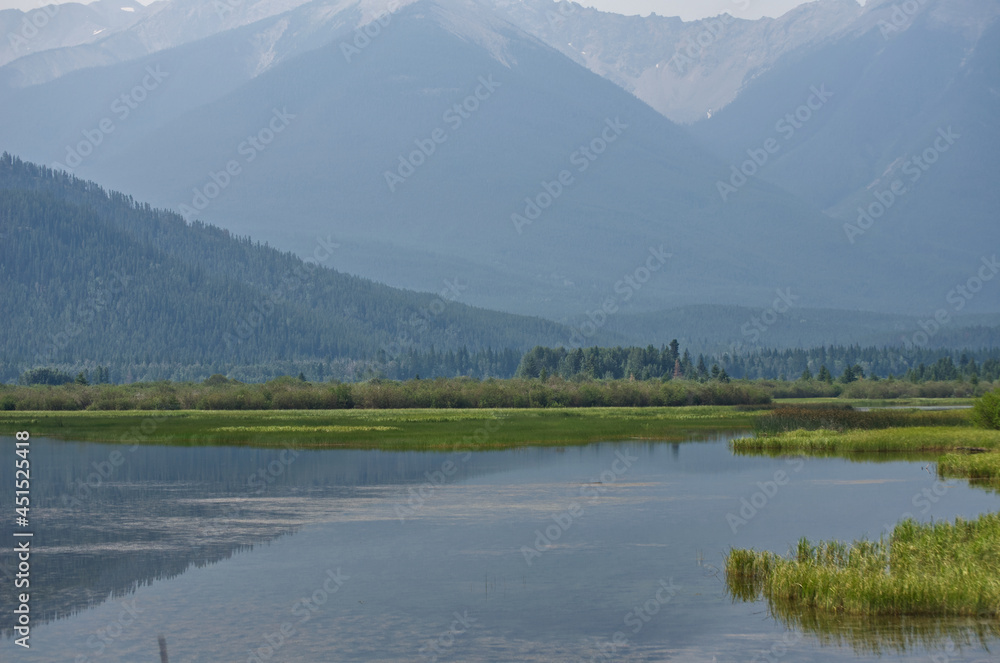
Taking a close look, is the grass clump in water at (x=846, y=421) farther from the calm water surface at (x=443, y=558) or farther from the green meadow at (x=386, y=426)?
the calm water surface at (x=443, y=558)

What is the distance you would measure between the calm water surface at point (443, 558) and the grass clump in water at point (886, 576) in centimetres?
86

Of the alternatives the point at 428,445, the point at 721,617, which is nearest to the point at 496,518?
the point at 721,617

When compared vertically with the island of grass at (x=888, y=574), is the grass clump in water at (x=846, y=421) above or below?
above

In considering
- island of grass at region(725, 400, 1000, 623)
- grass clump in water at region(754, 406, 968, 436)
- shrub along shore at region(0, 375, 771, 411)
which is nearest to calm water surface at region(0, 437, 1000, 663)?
island of grass at region(725, 400, 1000, 623)

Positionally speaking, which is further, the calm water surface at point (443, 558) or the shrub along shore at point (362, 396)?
the shrub along shore at point (362, 396)

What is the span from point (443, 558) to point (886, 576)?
12.9 metres

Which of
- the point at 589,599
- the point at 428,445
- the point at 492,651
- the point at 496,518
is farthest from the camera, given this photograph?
the point at 428,445

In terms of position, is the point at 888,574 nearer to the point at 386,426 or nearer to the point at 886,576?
the point at 886,576

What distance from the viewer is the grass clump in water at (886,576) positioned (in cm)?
2947

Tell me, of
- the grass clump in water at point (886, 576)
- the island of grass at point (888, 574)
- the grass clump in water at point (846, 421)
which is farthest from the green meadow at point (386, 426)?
the grass clump in water at point (886, 576)

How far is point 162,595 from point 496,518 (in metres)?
15.3

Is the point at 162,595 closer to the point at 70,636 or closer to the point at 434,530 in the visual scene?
the point at 70,636

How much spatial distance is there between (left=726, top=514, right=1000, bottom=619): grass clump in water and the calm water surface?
86 cm

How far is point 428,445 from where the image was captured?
76375 mm
